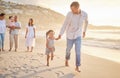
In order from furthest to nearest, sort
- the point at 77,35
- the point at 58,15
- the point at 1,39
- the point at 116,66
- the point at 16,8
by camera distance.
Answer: the point at 58,15, the point at 16,8, the point at 1,39, the point at 116,66, the point at 77,35

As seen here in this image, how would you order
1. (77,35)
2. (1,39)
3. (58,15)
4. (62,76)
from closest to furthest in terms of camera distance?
1. (62,76)
2. (77,35)
3. (1,39)
4. (58,15)

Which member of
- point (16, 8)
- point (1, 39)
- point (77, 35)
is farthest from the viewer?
point (16, 8)

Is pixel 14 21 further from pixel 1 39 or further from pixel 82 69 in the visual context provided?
pixel 82 69

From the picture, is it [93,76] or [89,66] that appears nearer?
[93,76]

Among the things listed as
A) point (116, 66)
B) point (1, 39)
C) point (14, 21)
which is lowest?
point (116, 66)

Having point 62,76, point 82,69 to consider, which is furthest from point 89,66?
point 62,76

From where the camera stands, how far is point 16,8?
3369 inches

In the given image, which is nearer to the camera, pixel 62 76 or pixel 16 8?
pixel 62 76

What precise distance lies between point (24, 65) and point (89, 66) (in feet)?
7.82

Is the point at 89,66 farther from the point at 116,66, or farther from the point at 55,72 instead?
the point at 55,72

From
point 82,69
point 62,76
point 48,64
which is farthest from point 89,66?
point 62,76

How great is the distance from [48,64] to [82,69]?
3.63 feet

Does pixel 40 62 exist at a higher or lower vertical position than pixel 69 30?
lower

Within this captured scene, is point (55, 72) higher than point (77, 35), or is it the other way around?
point (77, 35)
